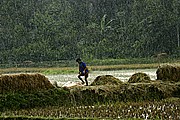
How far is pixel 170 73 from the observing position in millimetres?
13789

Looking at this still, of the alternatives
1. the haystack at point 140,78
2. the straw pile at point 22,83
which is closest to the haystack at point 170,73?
the haystack at point 140,78

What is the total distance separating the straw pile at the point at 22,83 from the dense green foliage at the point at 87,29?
31249 millimetres

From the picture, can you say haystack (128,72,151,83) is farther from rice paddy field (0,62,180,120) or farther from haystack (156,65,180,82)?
rice paddy field (0,62,180,120)

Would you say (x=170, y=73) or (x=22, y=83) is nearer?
(x=22, y=83)

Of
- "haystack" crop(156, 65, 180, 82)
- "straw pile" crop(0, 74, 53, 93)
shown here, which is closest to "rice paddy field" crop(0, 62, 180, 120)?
"straw pile" crop(0, 74, 53, 93)

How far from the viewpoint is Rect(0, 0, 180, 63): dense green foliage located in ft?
142

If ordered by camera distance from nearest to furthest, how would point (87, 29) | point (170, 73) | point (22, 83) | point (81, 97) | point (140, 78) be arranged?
point (22, 83)
point (81, 97)
point (170, 73)
point (140, 78)
point (87, 29)

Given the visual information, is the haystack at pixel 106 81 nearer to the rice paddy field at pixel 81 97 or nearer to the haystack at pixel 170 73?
the rice paddy field at pixel 81 97

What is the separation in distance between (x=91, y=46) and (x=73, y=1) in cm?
962

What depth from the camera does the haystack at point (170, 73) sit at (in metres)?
13.7

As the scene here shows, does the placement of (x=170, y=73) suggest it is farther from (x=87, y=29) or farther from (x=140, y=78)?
(x=87, y=29)

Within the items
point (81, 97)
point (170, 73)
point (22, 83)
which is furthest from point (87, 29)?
point (22, 83)

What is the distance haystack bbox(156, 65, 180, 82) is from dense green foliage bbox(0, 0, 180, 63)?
27920mm

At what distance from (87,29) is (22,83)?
37610 millimetres
